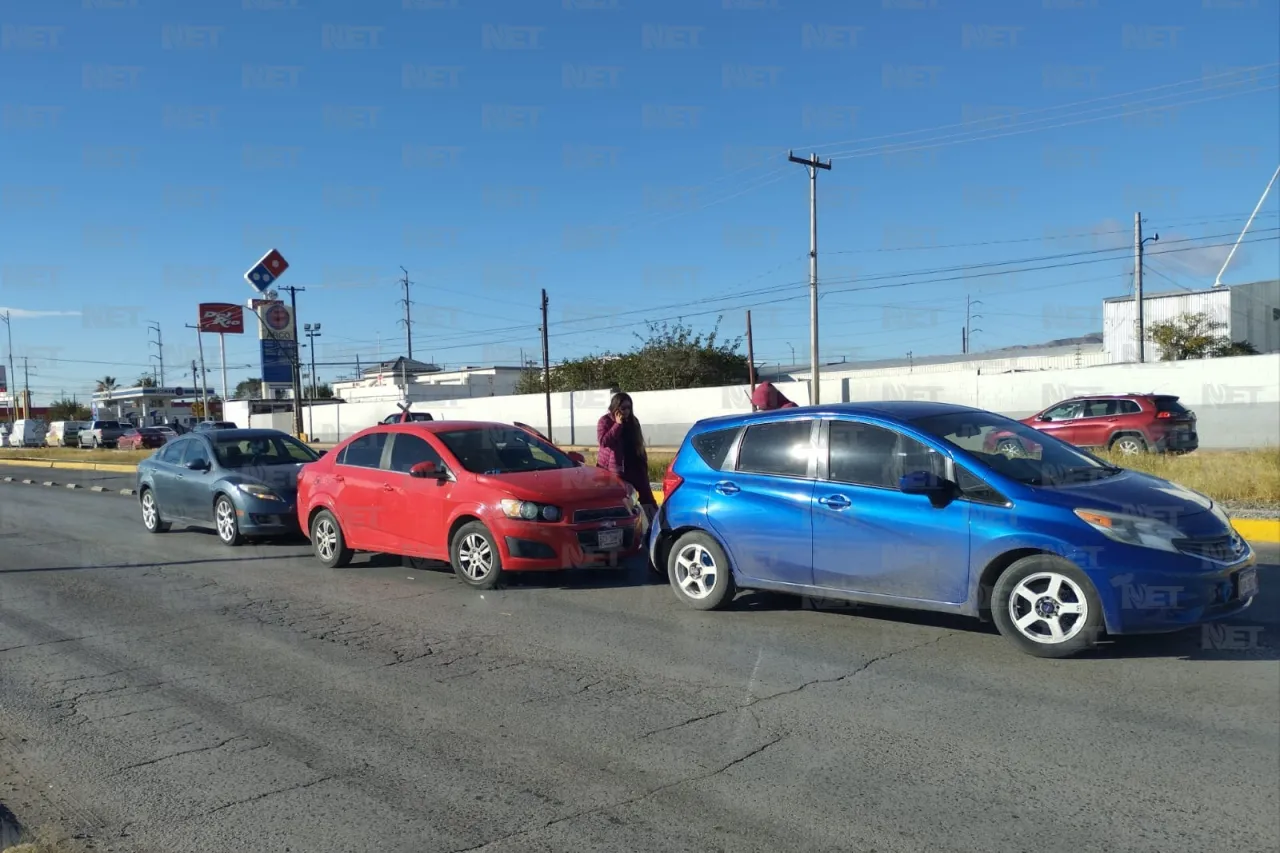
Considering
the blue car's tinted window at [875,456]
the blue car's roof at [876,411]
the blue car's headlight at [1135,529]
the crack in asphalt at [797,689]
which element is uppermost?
the blue car's roof at [876,411]

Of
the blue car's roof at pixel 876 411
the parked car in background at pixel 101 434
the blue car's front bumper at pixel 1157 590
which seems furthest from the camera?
the parked car in background at pixel 101 434

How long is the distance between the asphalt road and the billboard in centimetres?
5477

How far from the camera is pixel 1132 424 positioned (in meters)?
20.7

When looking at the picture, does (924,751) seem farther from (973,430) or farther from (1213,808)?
(973,430)

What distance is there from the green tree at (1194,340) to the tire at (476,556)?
40714 millimetres

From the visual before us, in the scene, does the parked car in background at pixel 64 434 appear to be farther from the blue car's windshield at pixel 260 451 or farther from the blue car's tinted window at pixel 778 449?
the blue car's tinted window at pixel 778 449

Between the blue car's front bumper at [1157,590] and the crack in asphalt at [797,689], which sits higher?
the blue car's front bumper at [1157,590]

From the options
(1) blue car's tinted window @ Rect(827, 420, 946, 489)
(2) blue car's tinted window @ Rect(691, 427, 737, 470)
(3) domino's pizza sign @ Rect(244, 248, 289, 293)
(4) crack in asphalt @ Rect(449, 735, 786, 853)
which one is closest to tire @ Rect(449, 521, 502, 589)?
(2) blue car's tinted window @ Rect(691, 427, 737, 470)

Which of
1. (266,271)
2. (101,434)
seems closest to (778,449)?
(266,271)

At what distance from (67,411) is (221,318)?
8971 centimetres

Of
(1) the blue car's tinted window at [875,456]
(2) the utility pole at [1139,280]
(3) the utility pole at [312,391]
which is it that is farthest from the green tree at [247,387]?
(1) the blue car's tinted window at [875,456]

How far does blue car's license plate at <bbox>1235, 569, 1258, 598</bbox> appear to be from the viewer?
229 inches

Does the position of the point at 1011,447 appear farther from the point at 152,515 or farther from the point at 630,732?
the point at 152,515

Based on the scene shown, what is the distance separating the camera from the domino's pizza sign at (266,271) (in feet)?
125
